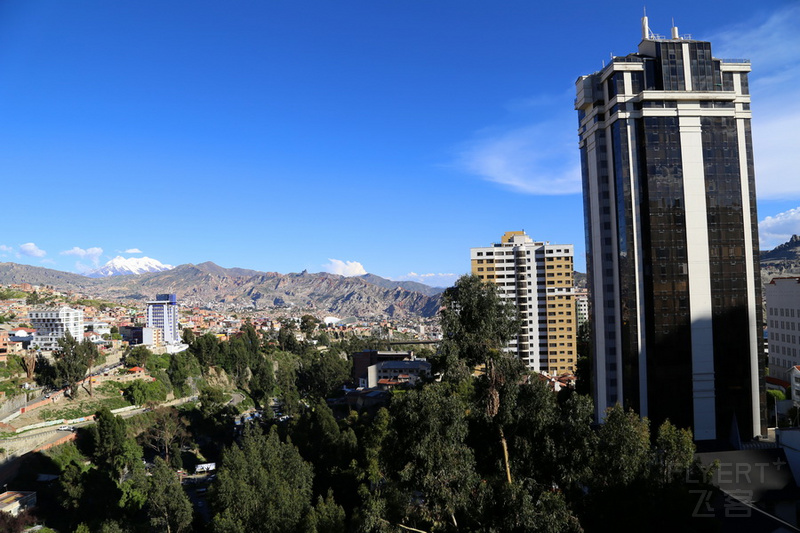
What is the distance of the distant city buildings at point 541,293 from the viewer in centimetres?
4197

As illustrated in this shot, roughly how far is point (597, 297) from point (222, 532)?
15552mm

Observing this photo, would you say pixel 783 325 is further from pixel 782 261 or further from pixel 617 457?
pixel 782 261

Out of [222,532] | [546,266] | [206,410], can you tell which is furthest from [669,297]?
[206,410]

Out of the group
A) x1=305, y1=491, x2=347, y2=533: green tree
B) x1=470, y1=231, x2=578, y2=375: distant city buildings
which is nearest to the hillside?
x1=470, y1=231, x2=578, y2=375: distant city buildings

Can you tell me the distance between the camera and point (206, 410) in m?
36.9

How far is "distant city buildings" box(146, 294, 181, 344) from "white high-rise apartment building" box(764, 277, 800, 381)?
59681 mm

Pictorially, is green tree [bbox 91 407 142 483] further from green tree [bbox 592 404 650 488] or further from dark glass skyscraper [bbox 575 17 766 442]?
green tree [bbox 592 404 650 488]

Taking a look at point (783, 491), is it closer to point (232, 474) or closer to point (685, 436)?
point (685, 436)

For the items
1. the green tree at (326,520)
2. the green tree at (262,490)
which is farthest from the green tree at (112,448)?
the green tree at (326,520)

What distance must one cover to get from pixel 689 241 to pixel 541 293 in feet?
75.7

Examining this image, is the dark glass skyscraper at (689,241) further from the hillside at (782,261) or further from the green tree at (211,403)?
the hillside at (782,261)

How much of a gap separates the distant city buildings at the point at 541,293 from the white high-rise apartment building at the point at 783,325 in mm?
13318

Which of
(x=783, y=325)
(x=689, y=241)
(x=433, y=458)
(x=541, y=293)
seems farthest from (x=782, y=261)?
(x=433, y=458)

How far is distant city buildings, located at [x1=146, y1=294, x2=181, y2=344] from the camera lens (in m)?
66.4
